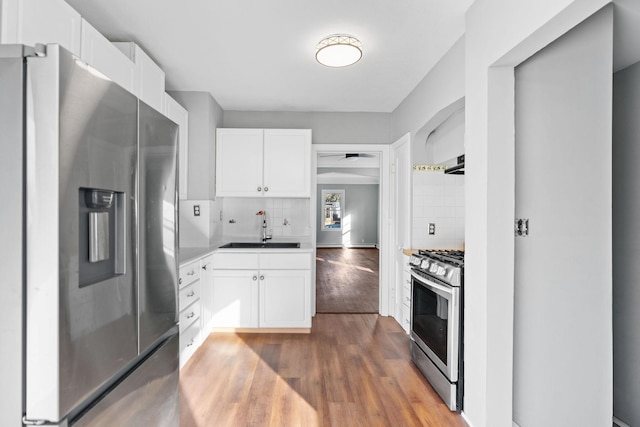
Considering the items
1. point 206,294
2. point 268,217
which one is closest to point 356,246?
point 268,217

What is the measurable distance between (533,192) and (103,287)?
6.55 ft

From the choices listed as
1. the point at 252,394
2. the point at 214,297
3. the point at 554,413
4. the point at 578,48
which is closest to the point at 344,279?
the point at 214,297

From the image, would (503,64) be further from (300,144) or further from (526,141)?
(300,144)

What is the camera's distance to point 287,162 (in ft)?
12.3

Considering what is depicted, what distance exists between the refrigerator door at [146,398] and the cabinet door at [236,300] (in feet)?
6.67

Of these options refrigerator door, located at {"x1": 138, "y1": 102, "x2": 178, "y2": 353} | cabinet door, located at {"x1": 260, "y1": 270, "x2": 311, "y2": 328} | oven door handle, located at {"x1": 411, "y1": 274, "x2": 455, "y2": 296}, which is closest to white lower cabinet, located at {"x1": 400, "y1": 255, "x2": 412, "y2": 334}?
oven door handle, located at {"x1": 411, "y1": 274, "x2": 455, "y2": 296}

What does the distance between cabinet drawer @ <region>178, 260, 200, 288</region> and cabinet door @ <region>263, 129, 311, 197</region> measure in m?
1.17

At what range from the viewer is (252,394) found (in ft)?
7.49

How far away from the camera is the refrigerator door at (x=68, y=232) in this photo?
767 mm

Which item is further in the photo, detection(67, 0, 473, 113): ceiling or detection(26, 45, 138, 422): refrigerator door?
detection(67, 0, 473, 113): ceiling

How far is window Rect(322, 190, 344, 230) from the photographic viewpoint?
37.8 ft

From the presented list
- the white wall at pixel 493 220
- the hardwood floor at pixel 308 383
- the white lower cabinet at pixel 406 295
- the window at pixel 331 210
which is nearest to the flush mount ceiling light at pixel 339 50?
the white wall at pixel 493 220

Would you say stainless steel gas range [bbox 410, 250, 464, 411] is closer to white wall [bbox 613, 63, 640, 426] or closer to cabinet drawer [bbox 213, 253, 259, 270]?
white wall [bbox 613, 63, 640, 426]

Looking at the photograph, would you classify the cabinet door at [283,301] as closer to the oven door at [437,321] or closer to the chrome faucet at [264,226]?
the chrome faucet at [264,226]
